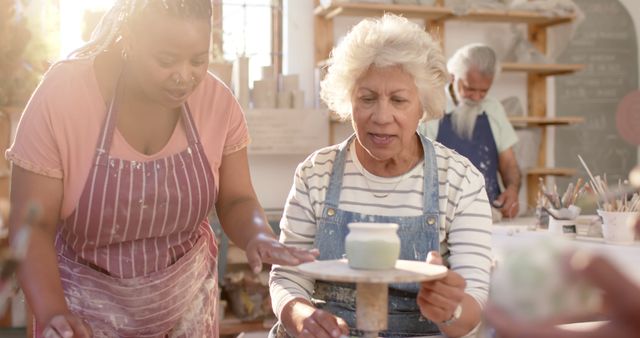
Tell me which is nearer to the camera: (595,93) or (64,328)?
(64,328)

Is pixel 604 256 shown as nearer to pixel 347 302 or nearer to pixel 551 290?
pixel 551 290

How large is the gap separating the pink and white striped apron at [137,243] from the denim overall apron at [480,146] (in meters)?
2.56

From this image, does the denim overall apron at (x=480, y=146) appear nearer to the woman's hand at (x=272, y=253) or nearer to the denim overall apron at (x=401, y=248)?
the denim overall apron at (x=401, y=248)

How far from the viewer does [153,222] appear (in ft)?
5.62

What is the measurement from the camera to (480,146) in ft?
14.3

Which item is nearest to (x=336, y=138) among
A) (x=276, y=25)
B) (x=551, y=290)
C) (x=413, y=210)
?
(x=276, y=25)

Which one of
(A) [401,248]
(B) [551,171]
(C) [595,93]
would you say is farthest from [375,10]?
(A) [401,248]

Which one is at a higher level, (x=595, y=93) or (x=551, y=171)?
(x=595, y=93)

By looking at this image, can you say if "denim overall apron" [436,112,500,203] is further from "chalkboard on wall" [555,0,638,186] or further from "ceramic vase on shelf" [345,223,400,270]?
"ceramic vase on shelf" [345,223,400,270]

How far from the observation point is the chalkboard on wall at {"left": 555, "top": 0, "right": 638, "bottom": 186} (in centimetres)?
582

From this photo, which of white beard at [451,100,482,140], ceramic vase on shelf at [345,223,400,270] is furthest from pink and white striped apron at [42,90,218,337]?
white beard at [451,100,482,140]

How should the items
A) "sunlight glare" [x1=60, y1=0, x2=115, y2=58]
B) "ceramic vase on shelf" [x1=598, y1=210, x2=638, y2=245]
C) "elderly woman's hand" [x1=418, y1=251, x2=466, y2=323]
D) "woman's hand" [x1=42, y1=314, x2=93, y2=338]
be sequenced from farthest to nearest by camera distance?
"sunlight glare" [x1=60, y1=0, x2=115, y2=58] < "ceramic vase on shelf" [x1=598, y1=210, x2=638, y2=245] < "elderly woman's hand" [x1=418, y1=251, x2=466, y2=323] < "woman's hand" [x1=42, y1=314, x2=93, y2=338]

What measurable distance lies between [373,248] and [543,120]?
14.2 feet

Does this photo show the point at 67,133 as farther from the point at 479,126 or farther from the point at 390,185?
the point at 479,126
